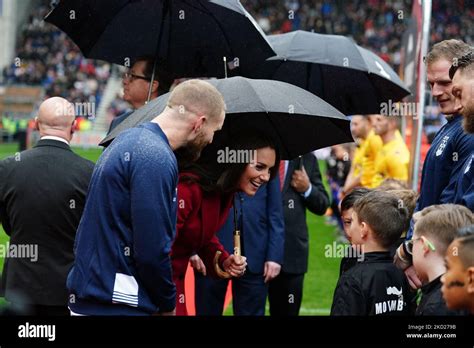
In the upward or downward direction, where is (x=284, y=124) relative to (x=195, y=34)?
downward

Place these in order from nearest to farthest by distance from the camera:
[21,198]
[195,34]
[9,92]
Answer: [21,198] < [195,34] < [9,92]

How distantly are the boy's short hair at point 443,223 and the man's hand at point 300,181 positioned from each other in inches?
111

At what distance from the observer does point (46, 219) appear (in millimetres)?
4824

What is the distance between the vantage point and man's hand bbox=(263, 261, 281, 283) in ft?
20.1

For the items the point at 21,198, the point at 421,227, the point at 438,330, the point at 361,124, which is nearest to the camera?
the point at 438,330

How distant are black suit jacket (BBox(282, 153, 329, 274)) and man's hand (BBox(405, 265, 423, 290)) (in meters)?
2.27

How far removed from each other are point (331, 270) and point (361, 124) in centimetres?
192

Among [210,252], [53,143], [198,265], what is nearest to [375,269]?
[210,252]

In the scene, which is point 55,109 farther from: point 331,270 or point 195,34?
point 331,270

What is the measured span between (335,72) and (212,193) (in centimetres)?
259

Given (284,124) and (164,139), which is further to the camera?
(284,124)

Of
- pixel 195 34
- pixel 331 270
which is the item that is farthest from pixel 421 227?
pixel 331 270

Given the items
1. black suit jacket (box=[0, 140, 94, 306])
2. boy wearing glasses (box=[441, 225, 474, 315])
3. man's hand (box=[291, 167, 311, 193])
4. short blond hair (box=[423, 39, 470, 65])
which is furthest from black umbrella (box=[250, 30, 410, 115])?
boy wearing glasses (box=[441, 225, 474, 315])

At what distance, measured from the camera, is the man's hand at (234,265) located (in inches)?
175
